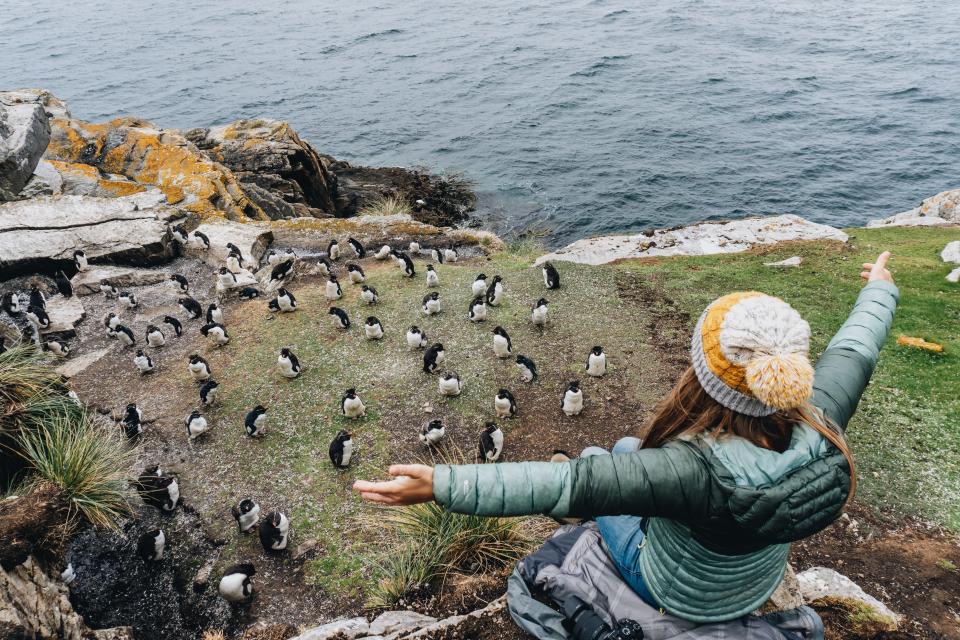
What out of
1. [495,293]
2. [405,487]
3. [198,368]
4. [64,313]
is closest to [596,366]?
[495,293]

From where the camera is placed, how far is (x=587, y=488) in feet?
9.78

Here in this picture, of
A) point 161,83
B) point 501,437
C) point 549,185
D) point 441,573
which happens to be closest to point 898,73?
point 549,185

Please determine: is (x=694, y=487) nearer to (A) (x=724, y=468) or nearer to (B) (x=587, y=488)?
(A) (x=724, y=468)

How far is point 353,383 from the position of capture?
1241 cm

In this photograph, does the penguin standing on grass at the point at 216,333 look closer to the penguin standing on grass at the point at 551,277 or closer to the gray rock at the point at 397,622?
the penguin standing on grass at the point at 551,277

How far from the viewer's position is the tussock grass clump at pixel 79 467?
27.0 ft

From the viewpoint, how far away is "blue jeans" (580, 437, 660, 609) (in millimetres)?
3871

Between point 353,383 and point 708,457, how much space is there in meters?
10.2

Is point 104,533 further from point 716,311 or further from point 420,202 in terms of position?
point 420,202

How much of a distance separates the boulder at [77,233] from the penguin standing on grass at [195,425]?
9195mm

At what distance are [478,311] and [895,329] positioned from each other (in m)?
9.21

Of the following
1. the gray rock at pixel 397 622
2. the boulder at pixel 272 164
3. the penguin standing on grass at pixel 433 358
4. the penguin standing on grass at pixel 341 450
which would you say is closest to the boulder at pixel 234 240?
the boulder at pixel 272 164

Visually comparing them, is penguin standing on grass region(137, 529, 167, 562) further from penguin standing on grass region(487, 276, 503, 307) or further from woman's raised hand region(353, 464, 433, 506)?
Result: penguin standing on grass region(487, 276, 503, 307)

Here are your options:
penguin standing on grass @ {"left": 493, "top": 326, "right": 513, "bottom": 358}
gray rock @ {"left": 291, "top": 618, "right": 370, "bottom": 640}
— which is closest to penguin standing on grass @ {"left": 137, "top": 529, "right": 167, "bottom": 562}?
gray rock @ {"left": 291, "top": 618, "right": 370, "bottom": 640}
